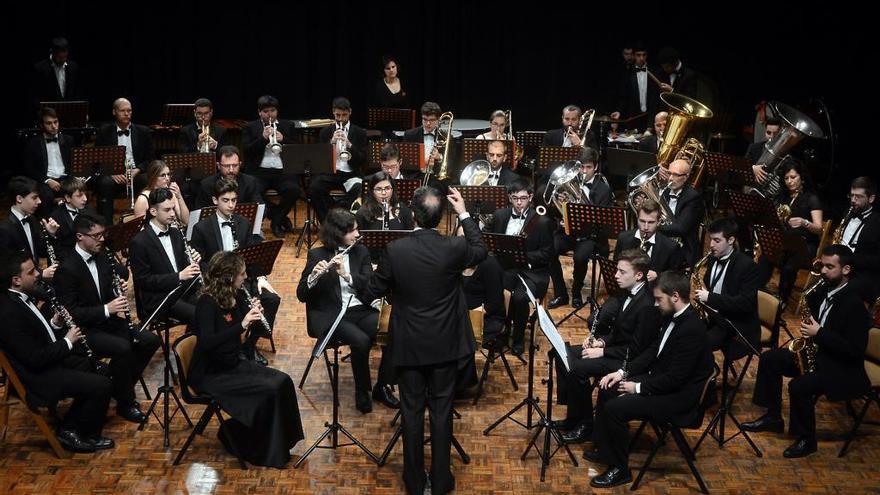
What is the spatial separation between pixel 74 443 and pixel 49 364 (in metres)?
0.57

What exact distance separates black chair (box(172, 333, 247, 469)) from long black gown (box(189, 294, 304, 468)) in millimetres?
38

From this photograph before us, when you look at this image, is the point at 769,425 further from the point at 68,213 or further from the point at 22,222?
the point at 22,222

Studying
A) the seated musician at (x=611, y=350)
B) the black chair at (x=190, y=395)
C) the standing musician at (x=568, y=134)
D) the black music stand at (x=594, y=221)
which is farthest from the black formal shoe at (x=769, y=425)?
the standing musician at (x=568, y=134)

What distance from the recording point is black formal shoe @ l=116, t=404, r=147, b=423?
258 inches

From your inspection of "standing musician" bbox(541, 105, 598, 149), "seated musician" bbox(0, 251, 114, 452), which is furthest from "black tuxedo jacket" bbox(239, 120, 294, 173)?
"seated musician" bbox(0, 251, 114, 452)

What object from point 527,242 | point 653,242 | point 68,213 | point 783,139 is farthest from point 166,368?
point 783,139

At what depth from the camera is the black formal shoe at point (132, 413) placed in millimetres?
6551

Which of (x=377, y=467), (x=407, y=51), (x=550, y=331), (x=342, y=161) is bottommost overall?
(x=377, y=467)

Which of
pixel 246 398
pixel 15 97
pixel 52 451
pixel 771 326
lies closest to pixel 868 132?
pixel 771 326

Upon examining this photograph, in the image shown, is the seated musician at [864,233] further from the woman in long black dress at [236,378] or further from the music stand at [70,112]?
the music stand at [70,112]

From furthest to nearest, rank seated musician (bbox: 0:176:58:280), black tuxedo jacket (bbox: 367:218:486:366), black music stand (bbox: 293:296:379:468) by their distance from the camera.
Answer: seated musician (bbox: 0:176:58:280), black music stand (bbox: 293:296:379:468), black tuxedo jacket (bbox: 367:218:486:366)

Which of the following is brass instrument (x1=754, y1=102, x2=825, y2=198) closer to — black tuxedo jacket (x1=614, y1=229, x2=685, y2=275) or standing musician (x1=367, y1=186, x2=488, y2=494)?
black tuxedo jacket (x1=614, y1=229, x2=685, y2=275)

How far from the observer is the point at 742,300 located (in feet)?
22.5

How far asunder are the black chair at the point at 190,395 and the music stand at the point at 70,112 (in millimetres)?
A: 6198
